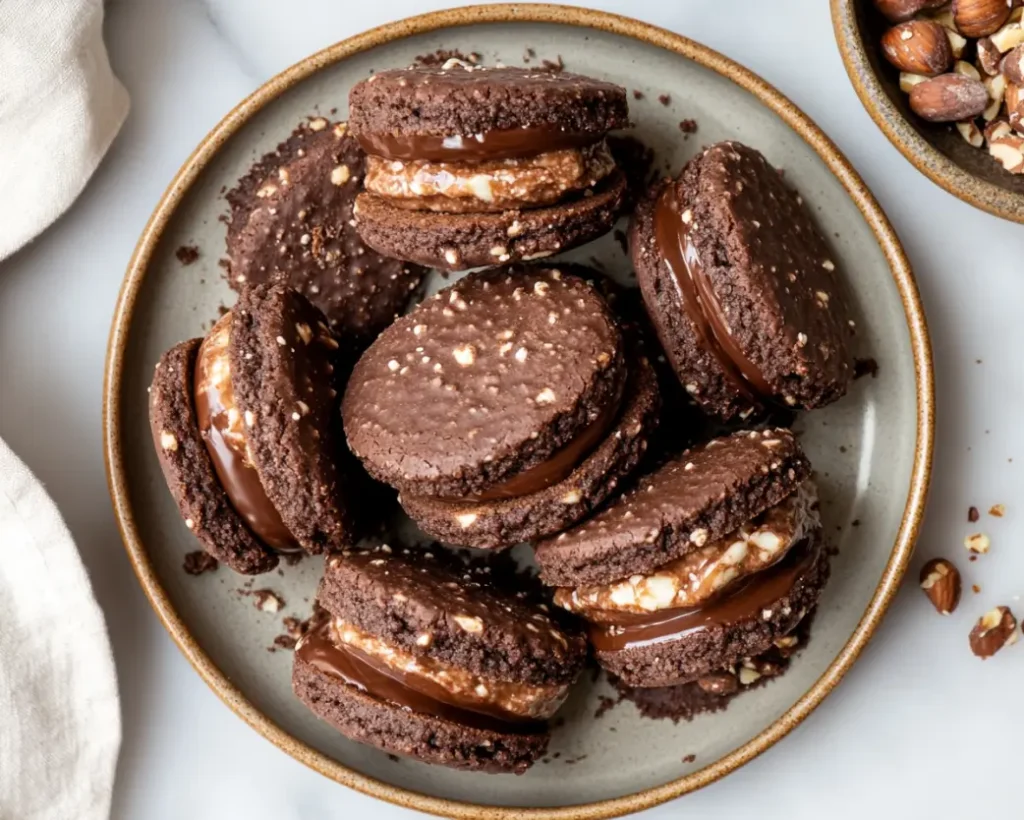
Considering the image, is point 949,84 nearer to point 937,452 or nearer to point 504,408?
point 937,452

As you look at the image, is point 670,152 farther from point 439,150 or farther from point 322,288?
point 322,288

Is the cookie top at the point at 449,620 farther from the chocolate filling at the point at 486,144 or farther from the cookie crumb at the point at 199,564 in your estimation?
the chocolate filling at the point at 486,144

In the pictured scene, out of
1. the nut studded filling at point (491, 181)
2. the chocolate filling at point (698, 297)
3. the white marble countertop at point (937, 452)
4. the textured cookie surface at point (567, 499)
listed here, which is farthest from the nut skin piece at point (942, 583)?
the nut studded filling at point (491, 181)

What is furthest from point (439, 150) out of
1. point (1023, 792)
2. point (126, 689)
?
point (1023, 792)

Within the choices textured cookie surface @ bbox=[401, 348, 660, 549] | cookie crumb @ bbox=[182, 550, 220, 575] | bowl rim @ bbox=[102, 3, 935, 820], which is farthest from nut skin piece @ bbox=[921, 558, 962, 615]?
cookie crumb @ bbox=[182, 550, 220, 575]

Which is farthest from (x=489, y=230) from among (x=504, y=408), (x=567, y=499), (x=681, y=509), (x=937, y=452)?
(x=937, y=452)

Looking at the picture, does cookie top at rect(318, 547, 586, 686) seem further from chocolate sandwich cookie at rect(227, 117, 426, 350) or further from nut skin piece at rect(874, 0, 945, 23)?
nut skin piece at rect(874, 0, 945, 23)
